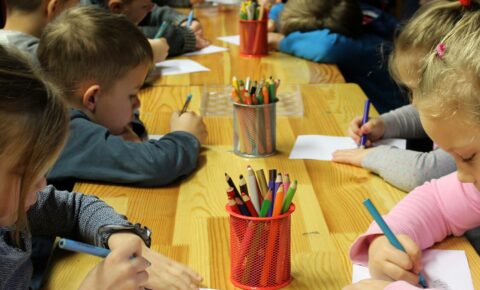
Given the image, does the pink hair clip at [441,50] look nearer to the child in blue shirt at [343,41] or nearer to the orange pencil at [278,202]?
the orange pencil at [278,202]

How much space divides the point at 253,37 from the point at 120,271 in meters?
1.70

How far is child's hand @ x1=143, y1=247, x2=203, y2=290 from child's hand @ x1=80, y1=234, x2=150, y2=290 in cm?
6

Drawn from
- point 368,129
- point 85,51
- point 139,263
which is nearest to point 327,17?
point 368,129

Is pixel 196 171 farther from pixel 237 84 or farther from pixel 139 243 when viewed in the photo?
pixel 139 243

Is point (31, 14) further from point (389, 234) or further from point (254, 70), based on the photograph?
point (389, 234)

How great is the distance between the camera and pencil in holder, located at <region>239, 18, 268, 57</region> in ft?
8.91

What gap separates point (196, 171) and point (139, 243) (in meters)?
0.54

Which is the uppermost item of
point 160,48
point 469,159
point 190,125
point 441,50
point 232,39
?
point 441,50

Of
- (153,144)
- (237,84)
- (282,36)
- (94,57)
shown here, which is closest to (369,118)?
(237,84)

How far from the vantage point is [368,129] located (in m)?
1.89

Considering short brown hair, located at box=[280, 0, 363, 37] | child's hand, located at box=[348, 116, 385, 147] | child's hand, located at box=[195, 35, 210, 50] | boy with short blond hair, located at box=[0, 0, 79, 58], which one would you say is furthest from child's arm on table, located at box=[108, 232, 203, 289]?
short brown hair, located at box=[280, 0, 363, 37]

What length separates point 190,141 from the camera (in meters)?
1.76

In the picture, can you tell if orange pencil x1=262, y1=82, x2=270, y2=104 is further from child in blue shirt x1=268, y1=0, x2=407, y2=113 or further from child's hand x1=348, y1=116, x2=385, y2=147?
child in blue shirt x1=268, y1=0, x2=407, y2=113

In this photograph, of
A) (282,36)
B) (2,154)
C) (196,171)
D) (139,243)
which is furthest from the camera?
(282,36)
